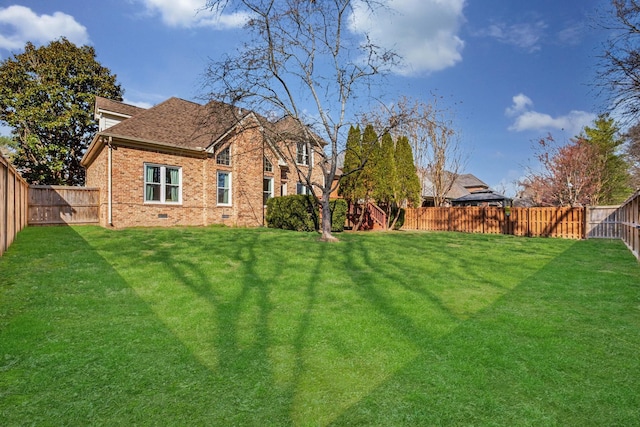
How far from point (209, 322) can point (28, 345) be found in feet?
5.82

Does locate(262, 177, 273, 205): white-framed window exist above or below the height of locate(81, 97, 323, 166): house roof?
below

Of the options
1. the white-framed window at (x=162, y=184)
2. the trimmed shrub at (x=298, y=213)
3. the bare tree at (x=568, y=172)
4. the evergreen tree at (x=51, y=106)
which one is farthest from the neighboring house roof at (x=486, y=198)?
the evergreen tree at (x=51, y=106)

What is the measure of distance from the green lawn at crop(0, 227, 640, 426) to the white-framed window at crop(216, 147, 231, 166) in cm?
1027

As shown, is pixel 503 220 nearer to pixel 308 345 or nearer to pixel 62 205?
pixel 308 345

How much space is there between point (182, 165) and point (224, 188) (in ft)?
7.61

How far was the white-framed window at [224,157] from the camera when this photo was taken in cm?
1686

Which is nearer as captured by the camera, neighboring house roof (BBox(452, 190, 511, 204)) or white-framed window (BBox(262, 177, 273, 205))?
white-framed window (BBox(262, 177, 273, 205))

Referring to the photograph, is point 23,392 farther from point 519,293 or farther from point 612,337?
point 519,293

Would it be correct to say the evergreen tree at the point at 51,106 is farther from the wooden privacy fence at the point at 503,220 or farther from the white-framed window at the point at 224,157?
the wooden privacy fence at the point at 503,220

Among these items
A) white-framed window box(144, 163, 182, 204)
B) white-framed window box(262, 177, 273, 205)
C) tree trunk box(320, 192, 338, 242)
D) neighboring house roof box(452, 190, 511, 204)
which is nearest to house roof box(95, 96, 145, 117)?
white-framed window box(144, 163, 182, 204)

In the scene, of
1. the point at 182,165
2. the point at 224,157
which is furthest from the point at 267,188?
the point at 182,165

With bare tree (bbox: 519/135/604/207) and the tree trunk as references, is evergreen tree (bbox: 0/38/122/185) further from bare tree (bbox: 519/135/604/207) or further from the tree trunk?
bare tree (bbox: 519/135/604/207)

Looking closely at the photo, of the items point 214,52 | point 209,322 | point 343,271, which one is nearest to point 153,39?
point 214,52

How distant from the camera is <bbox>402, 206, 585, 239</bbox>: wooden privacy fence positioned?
55.1 feet
